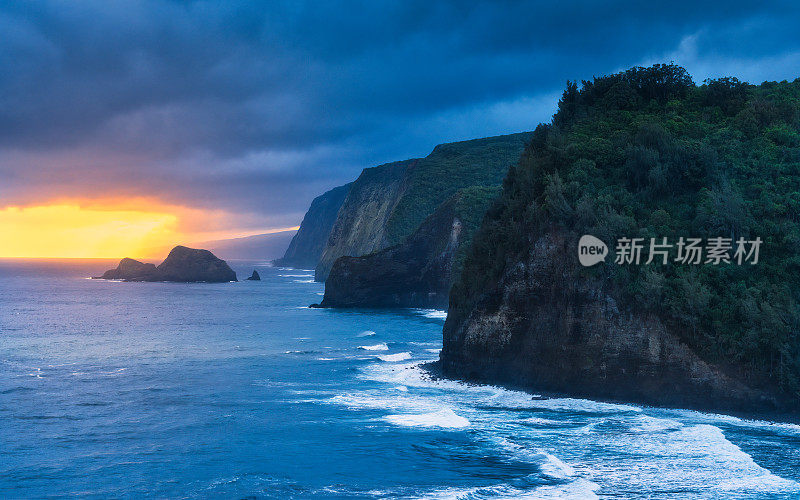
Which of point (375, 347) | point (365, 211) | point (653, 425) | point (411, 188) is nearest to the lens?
point (653, 425)

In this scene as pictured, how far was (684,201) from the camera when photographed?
130 feet

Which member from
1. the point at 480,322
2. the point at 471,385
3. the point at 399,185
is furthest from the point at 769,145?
the point at 399,185

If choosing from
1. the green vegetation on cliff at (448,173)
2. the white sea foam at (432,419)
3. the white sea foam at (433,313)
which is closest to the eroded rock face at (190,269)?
Answer: the green vegetation on cliff at (448,173)

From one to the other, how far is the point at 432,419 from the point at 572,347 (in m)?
9.73

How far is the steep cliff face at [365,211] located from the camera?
161750 mm

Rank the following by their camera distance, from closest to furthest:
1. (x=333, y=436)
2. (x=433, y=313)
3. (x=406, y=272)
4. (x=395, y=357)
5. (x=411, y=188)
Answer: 1. (x=333, y=436)
2. (x=395, y=357)
3. (x=433, y=313)
4. (x=406, y=272)
5. (x=411, y=188)

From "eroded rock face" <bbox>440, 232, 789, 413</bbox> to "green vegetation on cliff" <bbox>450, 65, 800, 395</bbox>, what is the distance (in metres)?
0.80

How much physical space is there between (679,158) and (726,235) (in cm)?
645

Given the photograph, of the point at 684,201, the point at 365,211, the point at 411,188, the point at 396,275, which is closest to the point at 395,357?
the point at 684,201

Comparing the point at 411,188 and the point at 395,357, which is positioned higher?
the point at 411,188

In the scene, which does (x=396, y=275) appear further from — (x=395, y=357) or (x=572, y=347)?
(x=572, y=347)

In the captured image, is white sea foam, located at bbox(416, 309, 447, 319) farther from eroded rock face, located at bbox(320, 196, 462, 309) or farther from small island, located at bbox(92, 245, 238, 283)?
small island, located at bbox(92, 245, 238, 283)

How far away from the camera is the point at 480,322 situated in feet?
133

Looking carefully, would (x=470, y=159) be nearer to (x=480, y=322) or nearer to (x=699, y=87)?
(x=699, y=87)
